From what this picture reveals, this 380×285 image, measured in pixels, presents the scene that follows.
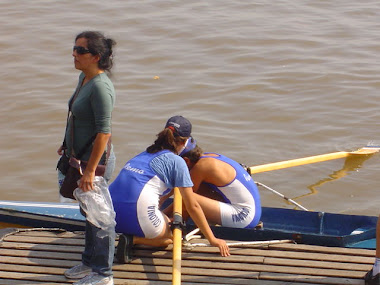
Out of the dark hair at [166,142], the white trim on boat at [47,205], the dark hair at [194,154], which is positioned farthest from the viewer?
the white trim on boat at [47,205]

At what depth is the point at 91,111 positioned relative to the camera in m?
4.42

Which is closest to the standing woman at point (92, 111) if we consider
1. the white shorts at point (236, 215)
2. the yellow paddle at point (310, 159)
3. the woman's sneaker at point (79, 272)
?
the woman's sneaker at point (79, 272)

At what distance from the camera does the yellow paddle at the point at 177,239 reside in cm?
464

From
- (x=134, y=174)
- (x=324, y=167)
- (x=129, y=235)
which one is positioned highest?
(x=134, y=174)

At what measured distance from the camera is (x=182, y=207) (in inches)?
222

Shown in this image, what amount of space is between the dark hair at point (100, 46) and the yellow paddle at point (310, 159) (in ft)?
9.19

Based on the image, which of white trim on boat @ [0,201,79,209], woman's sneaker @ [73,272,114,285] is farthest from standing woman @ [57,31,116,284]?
white trim on boat @ [0,201,79,209]

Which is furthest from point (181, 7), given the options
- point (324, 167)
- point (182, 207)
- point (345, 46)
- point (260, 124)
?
point (182, 207)

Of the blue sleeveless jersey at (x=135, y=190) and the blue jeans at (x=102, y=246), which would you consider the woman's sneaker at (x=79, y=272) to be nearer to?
the blue jeans at (x=102, y=246)

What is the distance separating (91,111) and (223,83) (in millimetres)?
6552

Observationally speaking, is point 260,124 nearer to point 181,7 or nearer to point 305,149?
point 305,149

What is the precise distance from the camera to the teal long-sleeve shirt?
434 centimetres

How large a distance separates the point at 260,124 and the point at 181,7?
5155 millimetres

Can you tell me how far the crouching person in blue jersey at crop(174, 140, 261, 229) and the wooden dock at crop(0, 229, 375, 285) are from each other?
1.04 feet
